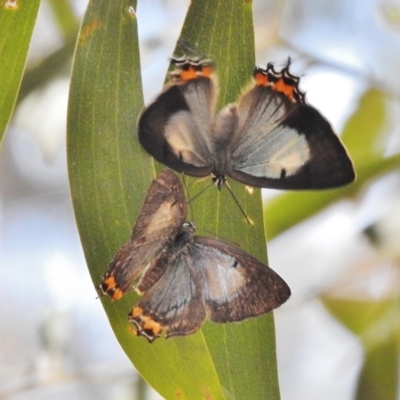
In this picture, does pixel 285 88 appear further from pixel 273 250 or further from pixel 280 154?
pixel 273 250

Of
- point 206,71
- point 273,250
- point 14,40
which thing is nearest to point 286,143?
point 206,71

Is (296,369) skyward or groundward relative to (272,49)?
groundward

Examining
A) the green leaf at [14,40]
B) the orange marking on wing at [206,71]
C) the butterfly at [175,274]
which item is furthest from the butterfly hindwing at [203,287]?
the green leaf at [14,40]

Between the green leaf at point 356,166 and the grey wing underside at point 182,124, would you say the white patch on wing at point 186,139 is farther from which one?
the green leaf at point 356,166

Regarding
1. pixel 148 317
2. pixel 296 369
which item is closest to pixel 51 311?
pixel 148 317

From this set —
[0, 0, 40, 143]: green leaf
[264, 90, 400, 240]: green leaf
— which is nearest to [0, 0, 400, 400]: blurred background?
[264, 90, 400, 240]: green leaf

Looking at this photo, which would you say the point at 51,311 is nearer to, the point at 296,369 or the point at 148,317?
the point at 148,317

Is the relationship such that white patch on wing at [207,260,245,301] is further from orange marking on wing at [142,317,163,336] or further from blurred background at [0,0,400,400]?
blurred background at [0,0,400,400]
